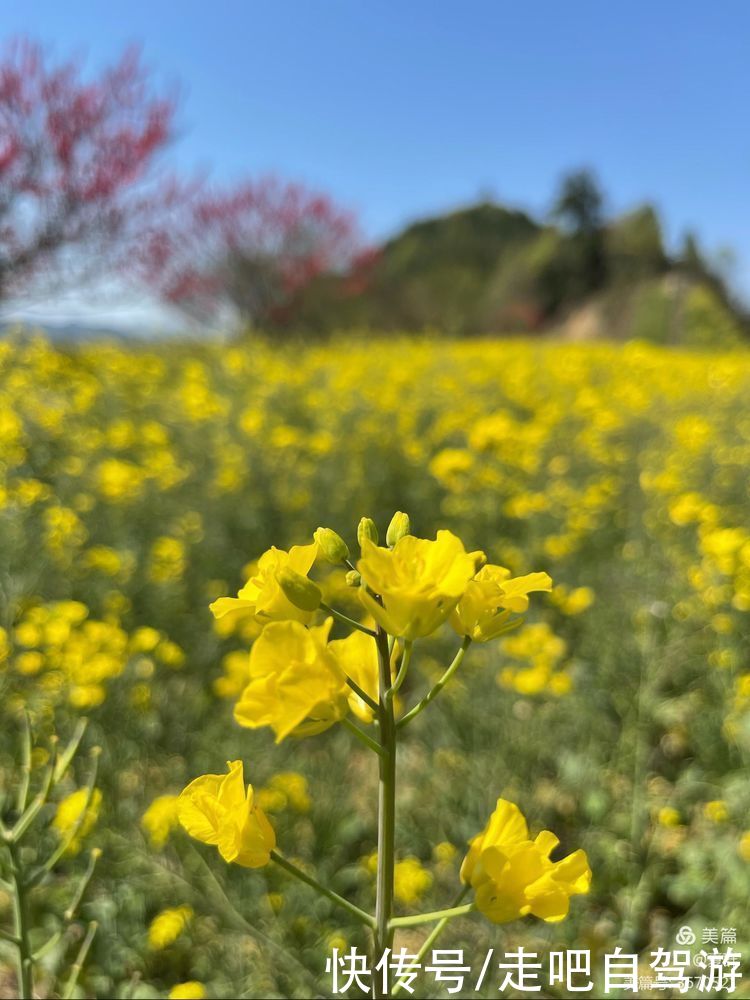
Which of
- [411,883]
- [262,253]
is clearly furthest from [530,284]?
[411,883]

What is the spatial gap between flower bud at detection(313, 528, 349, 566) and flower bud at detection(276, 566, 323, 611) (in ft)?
0.18

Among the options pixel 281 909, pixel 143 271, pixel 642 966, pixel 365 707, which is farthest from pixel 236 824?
pixel 143 271

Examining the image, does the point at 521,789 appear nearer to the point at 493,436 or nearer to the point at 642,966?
the point at 642,966

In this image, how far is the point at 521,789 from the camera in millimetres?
1842

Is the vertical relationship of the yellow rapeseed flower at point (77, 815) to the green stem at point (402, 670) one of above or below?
below

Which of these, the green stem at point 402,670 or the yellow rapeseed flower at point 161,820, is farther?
the yellow rapeseed flower at point 161,820

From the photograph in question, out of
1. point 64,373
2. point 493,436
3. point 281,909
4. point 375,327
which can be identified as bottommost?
point 281,909

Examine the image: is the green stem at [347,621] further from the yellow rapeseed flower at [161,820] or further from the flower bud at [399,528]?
the yellow rapeseed flower at [161,820]

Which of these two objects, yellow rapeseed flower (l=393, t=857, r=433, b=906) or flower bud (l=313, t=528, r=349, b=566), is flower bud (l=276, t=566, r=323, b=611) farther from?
yellow rapeseed flower (l=393, t=857, r=433, b=906)

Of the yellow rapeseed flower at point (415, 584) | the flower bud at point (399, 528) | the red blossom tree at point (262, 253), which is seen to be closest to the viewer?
the yellow rapeseed flower at point (415, 584)

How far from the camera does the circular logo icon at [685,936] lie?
1.46 meters

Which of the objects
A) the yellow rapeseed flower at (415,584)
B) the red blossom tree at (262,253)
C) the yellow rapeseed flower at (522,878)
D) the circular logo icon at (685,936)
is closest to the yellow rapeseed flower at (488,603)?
the yellow rapeseed flower at (415,584)

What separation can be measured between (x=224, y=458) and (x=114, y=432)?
60cm

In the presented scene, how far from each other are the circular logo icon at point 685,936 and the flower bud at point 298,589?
139 centimetres
